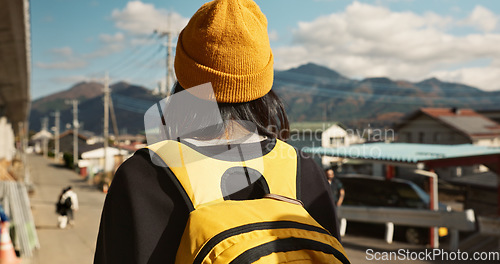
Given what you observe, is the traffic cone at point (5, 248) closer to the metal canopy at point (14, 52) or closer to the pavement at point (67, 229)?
the pavement at point (67, 229)

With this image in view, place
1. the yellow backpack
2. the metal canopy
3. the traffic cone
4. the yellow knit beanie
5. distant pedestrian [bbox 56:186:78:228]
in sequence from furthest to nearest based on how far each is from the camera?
distant pedestrian [bbox 56:186:78:228], the metal canopy, the traffic cone, the yellow knit beanie, the yellow backpack

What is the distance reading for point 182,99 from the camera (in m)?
1.16

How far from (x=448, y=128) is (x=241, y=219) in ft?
116

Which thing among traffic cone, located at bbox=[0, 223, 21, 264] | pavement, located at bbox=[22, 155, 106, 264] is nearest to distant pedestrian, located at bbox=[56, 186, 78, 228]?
pavement, located at bbox=[22, 155, 106, 264]

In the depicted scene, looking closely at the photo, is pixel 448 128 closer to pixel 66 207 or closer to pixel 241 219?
pixel 66 207

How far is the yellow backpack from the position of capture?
83cm

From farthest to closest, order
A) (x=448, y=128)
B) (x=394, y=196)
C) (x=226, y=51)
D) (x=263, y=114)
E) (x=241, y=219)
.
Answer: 1. (x=448, y=128)
2. (x=394, y=196)
3. (x=263, y=114)
4. (x=226, y=51)
5. (x=241, y=219)

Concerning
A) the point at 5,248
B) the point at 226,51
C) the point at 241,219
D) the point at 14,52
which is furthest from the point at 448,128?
the point at 241,219

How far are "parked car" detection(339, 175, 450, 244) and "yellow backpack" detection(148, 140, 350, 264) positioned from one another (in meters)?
9.40

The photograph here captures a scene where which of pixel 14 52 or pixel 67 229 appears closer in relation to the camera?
pixel 67 229

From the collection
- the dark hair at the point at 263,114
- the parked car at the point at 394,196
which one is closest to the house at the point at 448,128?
the parked car at the point at 394,196

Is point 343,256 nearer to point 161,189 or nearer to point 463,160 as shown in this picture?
point 161,189

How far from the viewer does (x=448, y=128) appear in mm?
31375

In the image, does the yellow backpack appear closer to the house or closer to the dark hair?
the dark hair
